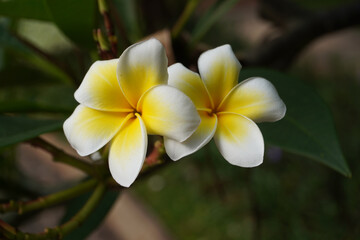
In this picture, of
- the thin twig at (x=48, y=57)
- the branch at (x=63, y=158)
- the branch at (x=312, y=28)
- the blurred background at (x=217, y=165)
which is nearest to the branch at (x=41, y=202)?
the branch at (x=63, y=158)

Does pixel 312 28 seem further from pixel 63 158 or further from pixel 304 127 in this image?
pixel 63 158

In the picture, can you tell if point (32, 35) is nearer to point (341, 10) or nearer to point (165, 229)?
point (165, 229)

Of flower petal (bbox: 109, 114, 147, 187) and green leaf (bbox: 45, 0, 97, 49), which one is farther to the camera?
green leaf (bbox: 45, 0, 97, 49)

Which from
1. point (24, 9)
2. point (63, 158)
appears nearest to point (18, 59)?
point (24, 9)

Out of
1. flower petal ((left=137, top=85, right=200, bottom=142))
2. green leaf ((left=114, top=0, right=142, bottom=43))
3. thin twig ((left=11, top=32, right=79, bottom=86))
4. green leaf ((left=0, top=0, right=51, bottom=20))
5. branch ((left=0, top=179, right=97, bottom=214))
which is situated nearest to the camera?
flower petal ((left=137, top=85, right=200, bottom=142))

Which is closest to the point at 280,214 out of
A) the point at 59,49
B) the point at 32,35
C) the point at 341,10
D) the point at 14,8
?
the point at 341,10

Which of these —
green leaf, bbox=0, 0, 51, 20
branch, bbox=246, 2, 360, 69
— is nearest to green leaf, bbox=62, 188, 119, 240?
green leaf, bbox=0, 0, 51, 20

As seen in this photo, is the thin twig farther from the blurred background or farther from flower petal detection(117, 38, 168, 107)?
flower petal detection(117, 38, 168, 107)
